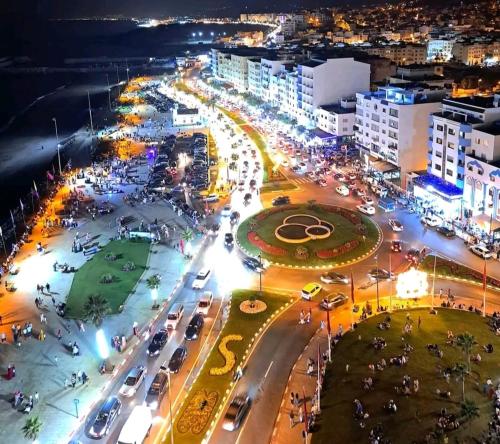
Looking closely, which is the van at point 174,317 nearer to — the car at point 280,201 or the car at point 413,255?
the car at point 413,255

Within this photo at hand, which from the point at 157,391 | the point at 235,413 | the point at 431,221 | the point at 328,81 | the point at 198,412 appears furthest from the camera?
the point at 328,81

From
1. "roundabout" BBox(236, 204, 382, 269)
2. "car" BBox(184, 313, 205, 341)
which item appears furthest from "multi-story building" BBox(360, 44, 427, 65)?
"car" BBox(184, 313, 205, 341)

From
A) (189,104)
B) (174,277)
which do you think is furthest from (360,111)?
(189,104)

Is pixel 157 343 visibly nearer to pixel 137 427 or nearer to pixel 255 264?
pixel 137 427

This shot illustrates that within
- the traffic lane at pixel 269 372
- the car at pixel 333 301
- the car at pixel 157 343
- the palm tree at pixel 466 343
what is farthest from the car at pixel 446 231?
the car at pixel 157 343

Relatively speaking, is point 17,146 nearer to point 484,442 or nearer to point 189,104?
point 189,104

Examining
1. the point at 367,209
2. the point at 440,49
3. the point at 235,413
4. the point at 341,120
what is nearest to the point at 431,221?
the point at 367,209

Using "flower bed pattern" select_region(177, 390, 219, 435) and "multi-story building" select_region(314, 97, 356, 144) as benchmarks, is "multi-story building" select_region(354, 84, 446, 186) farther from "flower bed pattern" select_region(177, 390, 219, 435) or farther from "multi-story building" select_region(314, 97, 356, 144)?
"flower bed pattern" select_region(177, 390, 219, 435)
